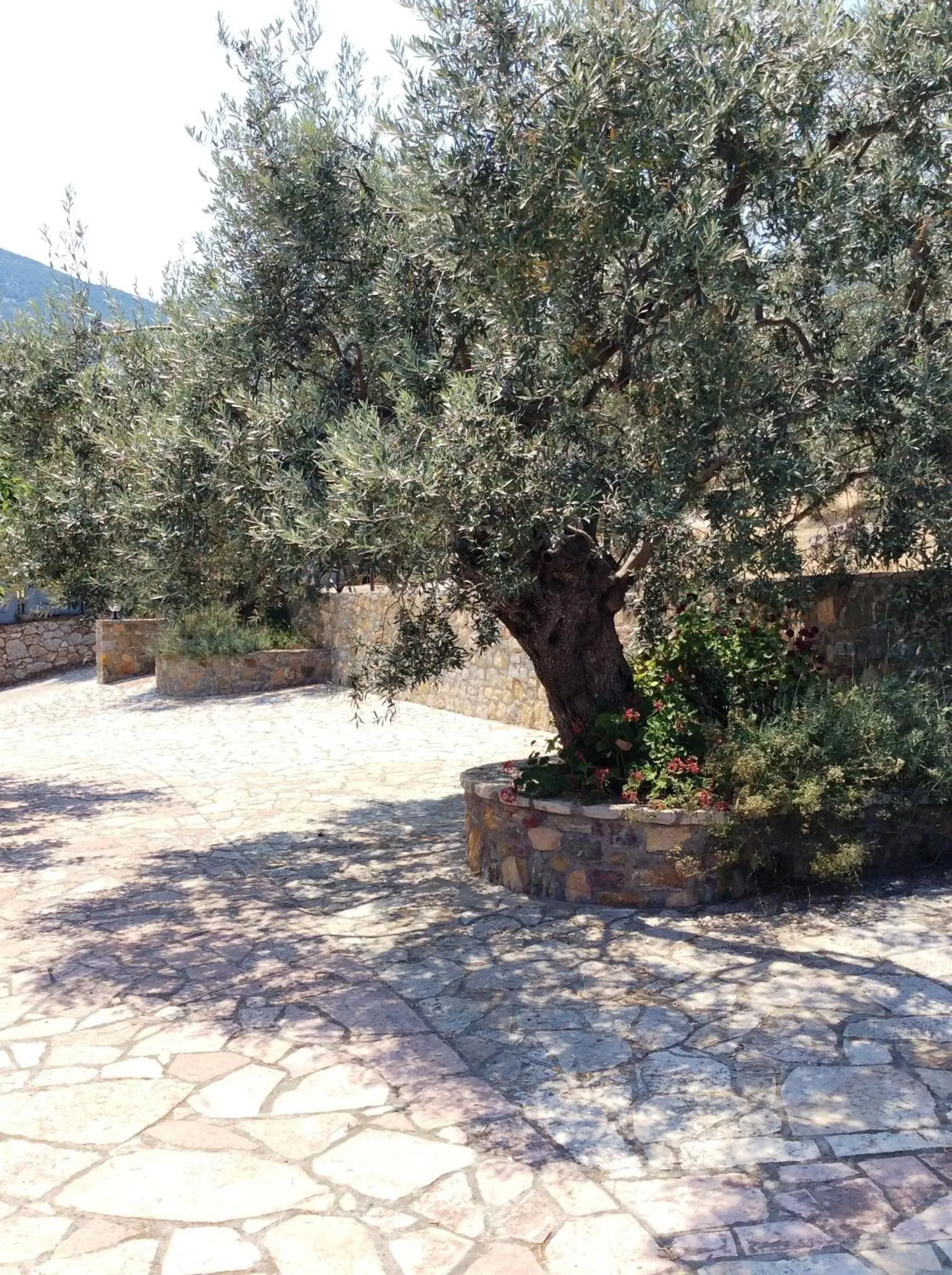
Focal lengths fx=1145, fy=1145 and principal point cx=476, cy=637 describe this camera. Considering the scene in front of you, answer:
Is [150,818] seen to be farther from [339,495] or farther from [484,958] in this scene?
[339,495]

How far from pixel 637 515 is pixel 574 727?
2.45 m

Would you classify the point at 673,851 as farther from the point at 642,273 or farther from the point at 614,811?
the point at 642,273

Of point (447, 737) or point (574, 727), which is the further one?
point (447, 737)

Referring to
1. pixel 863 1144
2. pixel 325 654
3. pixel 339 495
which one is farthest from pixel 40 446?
pixel 325 654

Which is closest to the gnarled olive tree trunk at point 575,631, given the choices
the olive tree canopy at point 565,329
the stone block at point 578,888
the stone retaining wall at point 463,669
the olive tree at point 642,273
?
the olive tree canopy at point 565,329

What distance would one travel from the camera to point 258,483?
21.5 feet

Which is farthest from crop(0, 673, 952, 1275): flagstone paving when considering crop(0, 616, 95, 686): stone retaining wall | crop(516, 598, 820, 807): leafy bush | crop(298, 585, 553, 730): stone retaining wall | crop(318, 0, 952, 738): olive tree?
crop(0, 616, 95, 686): stone retaining wall

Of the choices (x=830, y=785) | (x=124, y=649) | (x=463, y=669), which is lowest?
(x=830, y=785)

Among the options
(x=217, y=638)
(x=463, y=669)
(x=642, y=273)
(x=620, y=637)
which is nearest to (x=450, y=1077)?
(x=642, y=273)

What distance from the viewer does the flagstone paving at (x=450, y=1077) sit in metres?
3.72

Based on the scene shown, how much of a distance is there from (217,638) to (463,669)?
837 cm

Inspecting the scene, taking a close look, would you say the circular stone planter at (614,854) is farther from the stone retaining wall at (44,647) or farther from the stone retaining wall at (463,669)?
the stone retaining wall at (44,647)

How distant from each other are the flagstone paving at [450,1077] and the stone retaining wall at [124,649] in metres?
13.8

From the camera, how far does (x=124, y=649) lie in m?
22.4
